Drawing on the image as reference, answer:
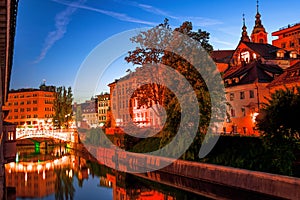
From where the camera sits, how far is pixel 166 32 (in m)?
34.9

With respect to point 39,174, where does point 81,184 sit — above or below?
below

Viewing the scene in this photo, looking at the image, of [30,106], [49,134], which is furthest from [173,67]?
[30,106]

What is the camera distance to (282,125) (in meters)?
20.2

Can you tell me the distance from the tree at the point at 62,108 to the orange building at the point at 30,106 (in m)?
40.2

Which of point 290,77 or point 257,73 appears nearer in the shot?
point 290,77

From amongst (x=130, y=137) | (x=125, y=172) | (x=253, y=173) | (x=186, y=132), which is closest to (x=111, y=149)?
(x=130, y=137)

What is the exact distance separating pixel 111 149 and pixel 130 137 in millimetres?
2914

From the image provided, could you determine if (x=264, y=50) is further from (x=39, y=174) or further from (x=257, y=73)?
(x=39, y=174)

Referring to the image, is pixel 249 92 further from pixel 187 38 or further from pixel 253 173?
pixel 253 173

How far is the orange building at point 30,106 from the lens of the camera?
4633 inches

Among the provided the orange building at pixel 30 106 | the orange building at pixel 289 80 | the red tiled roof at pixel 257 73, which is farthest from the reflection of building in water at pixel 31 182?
the orange building at pixel 30 106

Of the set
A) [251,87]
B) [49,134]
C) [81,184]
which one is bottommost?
[81,184]

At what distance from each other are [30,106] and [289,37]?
7884 centimetres

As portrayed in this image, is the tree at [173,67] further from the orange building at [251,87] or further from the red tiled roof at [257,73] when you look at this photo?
the red tiled roof at [257,73]
